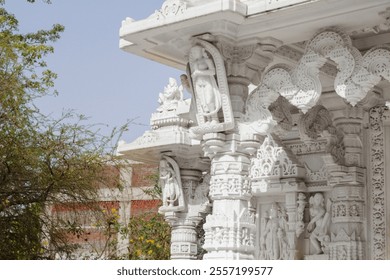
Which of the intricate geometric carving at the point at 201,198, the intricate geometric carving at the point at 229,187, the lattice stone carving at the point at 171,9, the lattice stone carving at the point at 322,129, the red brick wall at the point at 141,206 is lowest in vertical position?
the intricate geometric carving at the point at 229,187

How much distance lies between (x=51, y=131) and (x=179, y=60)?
4.68m

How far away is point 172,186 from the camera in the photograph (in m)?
11.5

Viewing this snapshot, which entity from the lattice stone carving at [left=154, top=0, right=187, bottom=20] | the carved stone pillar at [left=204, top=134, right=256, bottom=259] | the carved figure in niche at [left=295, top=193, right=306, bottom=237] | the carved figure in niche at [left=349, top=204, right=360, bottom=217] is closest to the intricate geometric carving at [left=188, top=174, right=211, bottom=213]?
the carved figure in niche at [left=295, top=193, right=306, bottom=237]

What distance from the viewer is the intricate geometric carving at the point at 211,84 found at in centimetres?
845

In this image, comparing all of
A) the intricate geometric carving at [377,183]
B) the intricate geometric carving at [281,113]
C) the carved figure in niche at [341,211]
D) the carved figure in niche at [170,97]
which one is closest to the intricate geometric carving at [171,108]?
the carved figure in niche at [170,97]

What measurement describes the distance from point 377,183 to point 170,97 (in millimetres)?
3202

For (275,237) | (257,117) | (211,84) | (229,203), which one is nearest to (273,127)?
(257,117)

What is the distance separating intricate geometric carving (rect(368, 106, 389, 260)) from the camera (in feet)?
33.7

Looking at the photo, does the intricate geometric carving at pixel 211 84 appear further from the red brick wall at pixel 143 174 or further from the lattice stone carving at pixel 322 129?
the red brick wall at pixel 143 174

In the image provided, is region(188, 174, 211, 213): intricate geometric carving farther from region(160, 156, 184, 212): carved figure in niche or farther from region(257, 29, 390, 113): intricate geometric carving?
region(257, 29, 390, 113): intricate geometric carving

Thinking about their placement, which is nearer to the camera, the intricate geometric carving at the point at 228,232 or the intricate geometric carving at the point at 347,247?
the intricate geometric carving at the point at 228,232

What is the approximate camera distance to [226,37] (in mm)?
8453

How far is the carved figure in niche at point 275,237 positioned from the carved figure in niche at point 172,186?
1.21 meters

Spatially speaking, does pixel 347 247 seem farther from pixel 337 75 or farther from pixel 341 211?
pixel 337 75
